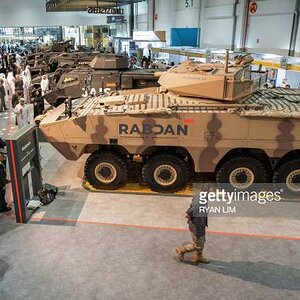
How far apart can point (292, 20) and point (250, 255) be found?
43.8ft

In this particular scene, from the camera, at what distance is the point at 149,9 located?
107 ft

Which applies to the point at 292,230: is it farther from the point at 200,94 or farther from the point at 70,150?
the point at 70,150

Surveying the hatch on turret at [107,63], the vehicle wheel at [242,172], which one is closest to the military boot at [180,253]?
the vehicle wheel at [242,172]

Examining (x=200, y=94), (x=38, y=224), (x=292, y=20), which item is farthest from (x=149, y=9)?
(x=38, y=224)

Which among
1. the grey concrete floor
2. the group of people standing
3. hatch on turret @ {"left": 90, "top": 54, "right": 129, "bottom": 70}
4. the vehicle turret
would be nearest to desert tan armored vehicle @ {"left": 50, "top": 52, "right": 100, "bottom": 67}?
the group of people standing

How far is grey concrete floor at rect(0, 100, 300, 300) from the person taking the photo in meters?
5.80

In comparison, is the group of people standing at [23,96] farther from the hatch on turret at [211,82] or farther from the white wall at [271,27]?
the white wall at [271,27]

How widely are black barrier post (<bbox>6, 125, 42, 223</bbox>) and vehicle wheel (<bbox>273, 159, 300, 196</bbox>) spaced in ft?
16.6

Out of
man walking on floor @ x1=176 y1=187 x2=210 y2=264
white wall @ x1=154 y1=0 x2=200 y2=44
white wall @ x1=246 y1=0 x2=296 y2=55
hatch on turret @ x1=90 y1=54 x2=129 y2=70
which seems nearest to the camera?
man walking on floor @ x1=176 y1=187 x2=210 y2=264

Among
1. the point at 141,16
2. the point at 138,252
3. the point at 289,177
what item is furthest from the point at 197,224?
the point at 141,16

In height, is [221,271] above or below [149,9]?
below

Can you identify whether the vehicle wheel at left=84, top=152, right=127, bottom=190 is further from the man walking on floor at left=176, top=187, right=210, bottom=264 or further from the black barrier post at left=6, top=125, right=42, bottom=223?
the man walking on floor at left=176, top=187, right=210, bottom=264

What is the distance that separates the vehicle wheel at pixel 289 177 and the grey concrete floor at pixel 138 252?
355 mm

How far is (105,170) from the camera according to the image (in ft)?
29.3
